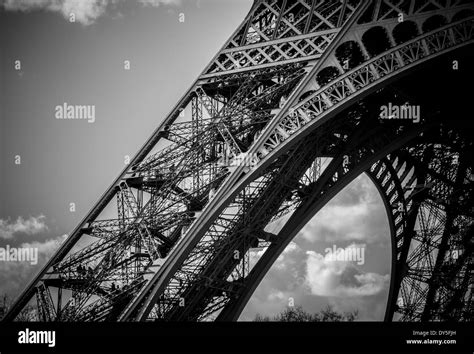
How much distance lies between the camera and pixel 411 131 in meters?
18.3

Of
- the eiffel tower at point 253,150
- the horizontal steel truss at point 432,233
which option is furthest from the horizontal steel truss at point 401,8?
the horizontal steel truss at point 432,233

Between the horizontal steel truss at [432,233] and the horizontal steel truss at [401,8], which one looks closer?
the horizontal steel truss at [401,8]

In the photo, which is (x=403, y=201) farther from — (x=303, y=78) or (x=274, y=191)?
(x=303, y=78)

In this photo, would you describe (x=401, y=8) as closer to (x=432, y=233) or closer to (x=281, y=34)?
(x=281, y=34)

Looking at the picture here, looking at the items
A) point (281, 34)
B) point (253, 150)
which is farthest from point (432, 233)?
point (253, 150)

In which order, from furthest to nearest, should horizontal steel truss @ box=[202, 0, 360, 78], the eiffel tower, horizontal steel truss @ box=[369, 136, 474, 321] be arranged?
horizontal steel truss @ box=[369, 136, 474, 321], horizontal steel truss @ box=[202, 0, 360, 78], the eiffel tower

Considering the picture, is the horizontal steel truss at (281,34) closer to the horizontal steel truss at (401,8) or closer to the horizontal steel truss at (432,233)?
the horizontal steel truss at (401,8)

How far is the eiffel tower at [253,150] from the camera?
12.9 metres

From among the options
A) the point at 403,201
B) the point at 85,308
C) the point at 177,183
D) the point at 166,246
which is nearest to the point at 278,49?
the point at 177,183

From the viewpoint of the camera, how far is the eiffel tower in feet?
42.2

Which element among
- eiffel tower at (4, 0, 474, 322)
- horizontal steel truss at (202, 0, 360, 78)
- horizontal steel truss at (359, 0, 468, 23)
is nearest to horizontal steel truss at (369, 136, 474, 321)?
eiffel tower at (4, 0, 474, 322)

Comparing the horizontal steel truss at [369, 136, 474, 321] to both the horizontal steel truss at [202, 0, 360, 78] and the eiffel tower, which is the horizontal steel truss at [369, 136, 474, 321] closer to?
the eiffel tower

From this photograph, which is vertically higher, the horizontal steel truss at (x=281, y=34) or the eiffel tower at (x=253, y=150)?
the horizontal steel truss at (x=281, y=34)

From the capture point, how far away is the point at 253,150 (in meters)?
12.9
